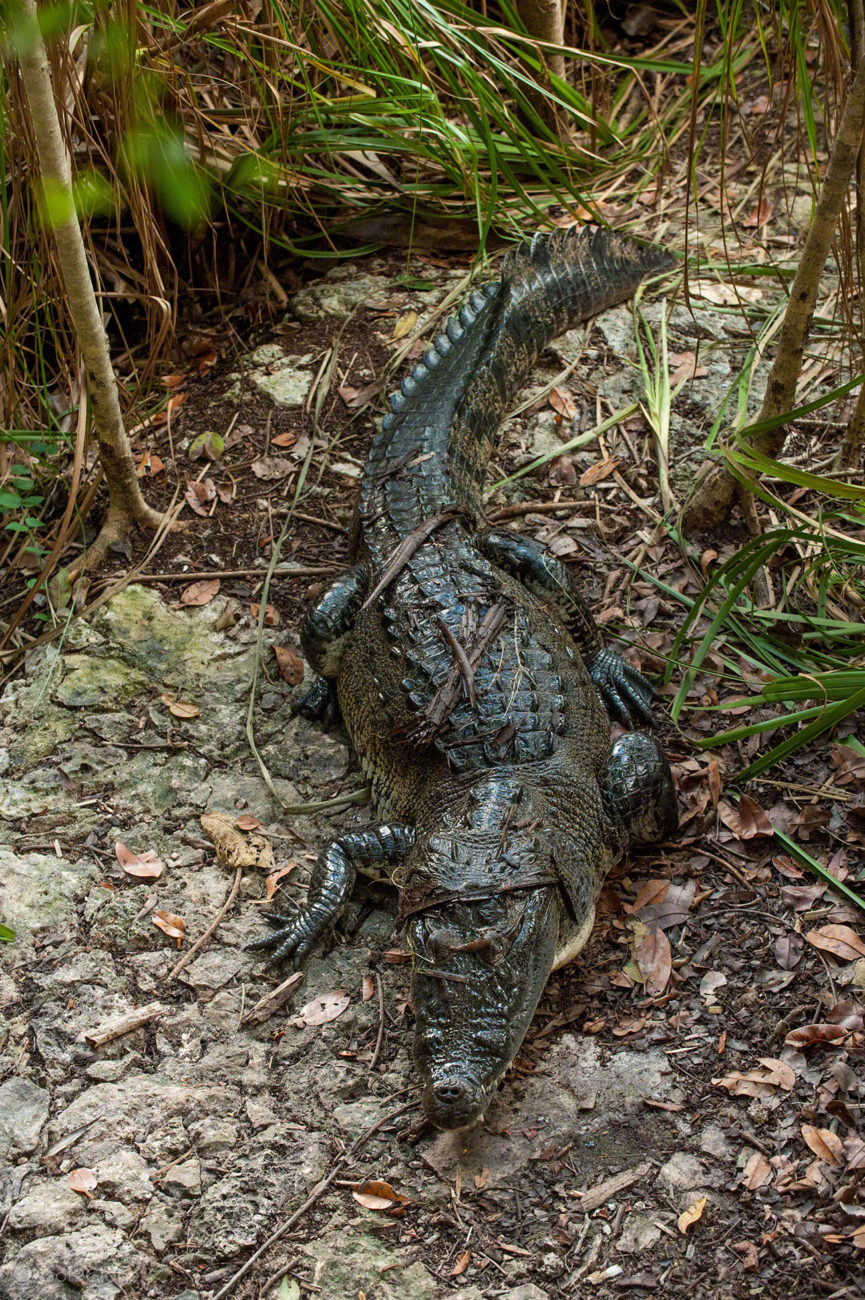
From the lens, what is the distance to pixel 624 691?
12.2 ft

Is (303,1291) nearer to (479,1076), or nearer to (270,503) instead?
(479,1076)

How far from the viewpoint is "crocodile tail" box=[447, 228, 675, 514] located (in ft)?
14.4

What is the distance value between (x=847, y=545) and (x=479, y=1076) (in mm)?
1811

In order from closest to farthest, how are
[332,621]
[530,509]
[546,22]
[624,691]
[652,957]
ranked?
[652,957] < [624,691] < [332,621] < [530,509] < [546,22]

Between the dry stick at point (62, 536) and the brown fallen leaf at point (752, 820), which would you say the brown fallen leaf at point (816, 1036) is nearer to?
the brown fallen leaf at point (752, 820)

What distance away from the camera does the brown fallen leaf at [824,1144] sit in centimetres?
239

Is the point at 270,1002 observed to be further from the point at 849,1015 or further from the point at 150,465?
the point at 150,465

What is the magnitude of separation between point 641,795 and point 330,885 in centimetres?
94

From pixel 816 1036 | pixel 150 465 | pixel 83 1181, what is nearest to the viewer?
pixel 83 1181

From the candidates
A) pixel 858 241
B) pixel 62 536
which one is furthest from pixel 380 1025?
pixel 858 241

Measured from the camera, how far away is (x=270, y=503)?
4512 millimetres

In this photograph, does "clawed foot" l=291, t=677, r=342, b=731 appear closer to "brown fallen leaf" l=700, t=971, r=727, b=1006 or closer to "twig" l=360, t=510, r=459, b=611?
"twig" l=360, t=510, r=459, b=611

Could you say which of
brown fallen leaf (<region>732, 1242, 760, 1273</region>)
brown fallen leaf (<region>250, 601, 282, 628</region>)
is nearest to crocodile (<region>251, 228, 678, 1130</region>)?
brown fallen leaf (<region>250, 601, 282, 628</region>)

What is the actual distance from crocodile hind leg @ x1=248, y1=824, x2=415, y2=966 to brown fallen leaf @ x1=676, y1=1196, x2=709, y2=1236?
1.22 metres
